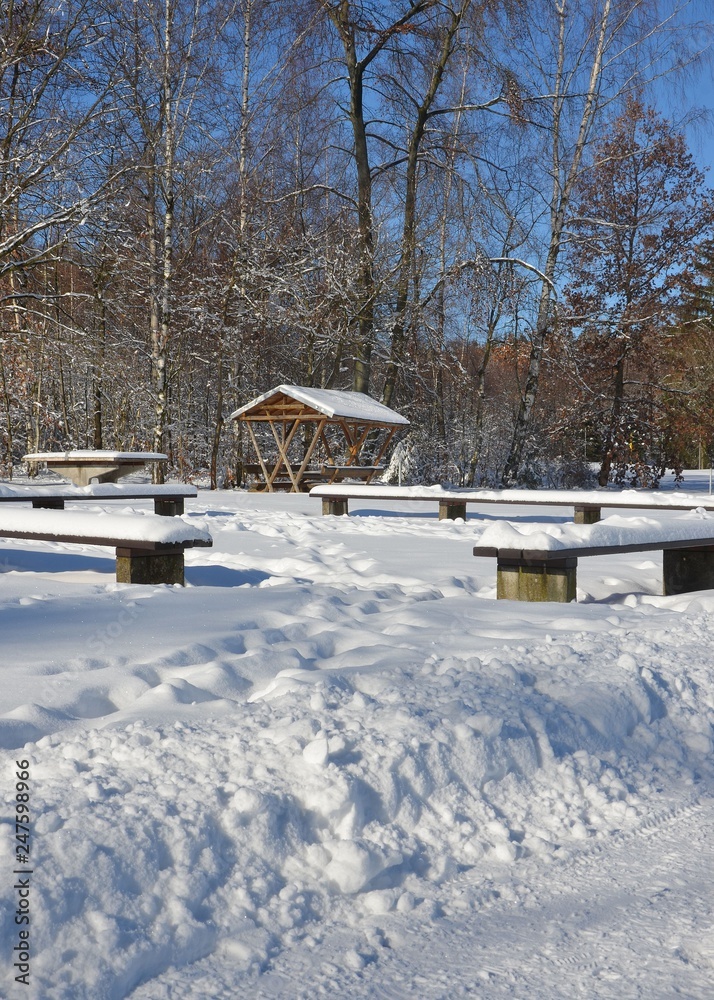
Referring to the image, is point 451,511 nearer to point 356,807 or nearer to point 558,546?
point 558,546

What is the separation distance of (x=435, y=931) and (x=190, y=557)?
5.11m

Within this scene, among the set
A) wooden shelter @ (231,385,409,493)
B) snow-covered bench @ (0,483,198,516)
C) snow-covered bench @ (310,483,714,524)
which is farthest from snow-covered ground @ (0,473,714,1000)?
wooden shelter @ (231,385,409,493)

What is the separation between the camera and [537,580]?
Result: 5.28 metres

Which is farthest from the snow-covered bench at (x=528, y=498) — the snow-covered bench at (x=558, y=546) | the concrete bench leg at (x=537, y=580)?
the concrete bench leg at (x=537, y=580)

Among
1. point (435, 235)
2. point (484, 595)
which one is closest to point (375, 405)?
point (435, 235)

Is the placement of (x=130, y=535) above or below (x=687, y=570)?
above

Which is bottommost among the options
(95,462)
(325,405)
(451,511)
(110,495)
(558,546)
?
(451,511)

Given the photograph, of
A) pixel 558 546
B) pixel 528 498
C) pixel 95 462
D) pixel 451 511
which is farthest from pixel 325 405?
pixel 558 546

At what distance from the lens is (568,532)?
5.29m

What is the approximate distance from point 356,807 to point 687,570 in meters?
4.32

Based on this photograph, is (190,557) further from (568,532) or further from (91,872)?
(91,872)

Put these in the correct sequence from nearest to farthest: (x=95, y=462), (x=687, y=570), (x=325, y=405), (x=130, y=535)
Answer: (x=130, y=535) → (x=687, y=570) → (x=95, y=462) → (x=325, y=405)

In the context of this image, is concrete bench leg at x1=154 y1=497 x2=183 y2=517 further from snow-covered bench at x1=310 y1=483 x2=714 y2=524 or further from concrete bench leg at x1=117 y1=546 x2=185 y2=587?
concrete bench leg at x1=117 y1=546 x2=185 y2=587

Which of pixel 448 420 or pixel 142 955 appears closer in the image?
pixel 142 955
